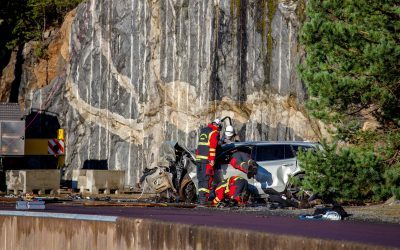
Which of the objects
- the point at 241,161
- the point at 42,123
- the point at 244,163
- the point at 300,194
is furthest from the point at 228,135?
the point at 42,123

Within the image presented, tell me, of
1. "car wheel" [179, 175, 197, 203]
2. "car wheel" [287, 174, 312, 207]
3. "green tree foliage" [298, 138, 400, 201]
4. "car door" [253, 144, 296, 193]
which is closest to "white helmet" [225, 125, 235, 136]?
"car door" [253, 144, 296, 193]

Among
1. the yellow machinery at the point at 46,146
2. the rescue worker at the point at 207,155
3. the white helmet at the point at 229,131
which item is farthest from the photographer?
the yellow machinery at the point at 46,146

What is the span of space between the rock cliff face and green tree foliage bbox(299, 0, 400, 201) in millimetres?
17719

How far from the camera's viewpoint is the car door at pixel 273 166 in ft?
92.8

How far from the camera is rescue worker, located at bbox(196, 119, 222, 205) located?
27234mm

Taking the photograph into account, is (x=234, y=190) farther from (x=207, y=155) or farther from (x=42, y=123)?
(x=42, y=123)

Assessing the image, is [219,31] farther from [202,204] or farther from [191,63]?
[202,204]

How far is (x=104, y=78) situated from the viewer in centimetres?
4597

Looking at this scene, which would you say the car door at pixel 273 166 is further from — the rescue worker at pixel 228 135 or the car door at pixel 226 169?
the rescue worker at pixel 228 135

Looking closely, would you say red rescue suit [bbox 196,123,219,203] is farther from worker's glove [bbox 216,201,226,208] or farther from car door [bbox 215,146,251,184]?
worker's glove [bbox 216,201,226,208]

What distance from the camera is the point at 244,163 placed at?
91.2ft

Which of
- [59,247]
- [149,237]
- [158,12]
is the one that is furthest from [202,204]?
[158,12]

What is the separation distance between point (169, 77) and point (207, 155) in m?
16.3

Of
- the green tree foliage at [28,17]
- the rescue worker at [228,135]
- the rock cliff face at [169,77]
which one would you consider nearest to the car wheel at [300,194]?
the rescue worker at [228,135]
